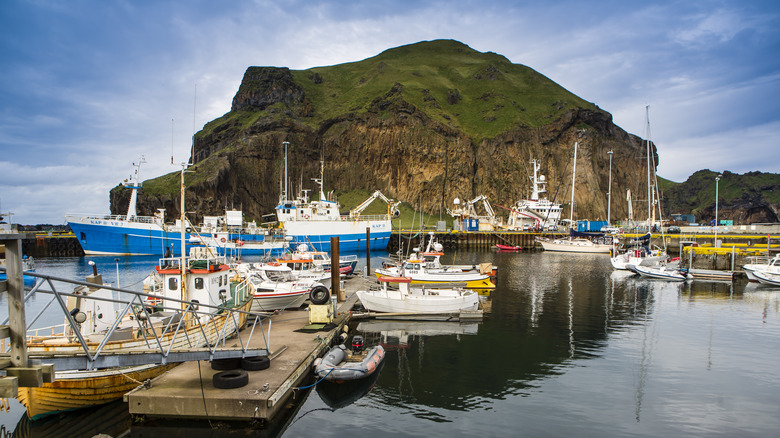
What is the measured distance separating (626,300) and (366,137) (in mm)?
111172

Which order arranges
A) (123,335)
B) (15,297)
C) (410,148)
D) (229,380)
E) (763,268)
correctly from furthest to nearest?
(410,148) < (763,268) < (123,335) < (229,380) < (15,297)

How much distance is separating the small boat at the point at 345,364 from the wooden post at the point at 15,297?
10829mm

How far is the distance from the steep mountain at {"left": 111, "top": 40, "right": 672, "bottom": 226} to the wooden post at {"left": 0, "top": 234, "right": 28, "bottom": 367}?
11273 centimetres

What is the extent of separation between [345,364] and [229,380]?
5248 millimetres

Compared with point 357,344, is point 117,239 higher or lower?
higher

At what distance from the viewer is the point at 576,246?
262 feet

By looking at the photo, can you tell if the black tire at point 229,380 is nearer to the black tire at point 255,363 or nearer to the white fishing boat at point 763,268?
the black tire at point 255,363

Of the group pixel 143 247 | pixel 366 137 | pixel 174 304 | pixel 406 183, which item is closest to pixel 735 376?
pixel 174 304

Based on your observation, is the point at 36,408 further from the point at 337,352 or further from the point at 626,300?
the point at 626,300

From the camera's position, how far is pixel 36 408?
13.6 m

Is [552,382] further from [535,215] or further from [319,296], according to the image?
[535,215]

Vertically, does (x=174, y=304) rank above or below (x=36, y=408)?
above

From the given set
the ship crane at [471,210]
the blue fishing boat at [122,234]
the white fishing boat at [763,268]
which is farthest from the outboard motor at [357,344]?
the ship crane at [471,210]

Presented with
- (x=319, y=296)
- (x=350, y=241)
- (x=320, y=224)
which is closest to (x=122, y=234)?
(x=320, y=224)
